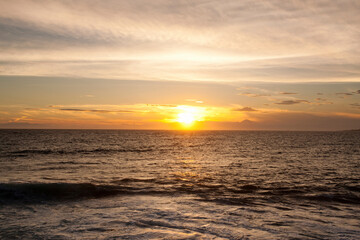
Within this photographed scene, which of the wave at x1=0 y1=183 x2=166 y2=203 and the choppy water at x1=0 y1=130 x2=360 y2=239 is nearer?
the choppy water at x1=0 y1=130 x2=360 y2=239

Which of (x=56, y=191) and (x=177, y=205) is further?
(x=56, y=191)

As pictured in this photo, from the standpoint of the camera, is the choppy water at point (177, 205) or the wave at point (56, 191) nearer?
the choppy water at point (177, 205)

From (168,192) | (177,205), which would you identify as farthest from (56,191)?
(177,205)

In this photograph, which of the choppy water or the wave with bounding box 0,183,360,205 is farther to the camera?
the wave with bounding box 0,183,360,205

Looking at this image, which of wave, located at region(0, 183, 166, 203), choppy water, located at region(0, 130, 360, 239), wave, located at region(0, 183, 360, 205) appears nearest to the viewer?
choppy water, located at region(0, 130, 360, 239)

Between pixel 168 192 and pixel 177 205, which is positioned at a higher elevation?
pixel 177 205

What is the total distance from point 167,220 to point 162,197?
5184 mm

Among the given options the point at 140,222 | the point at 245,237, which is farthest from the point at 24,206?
the point at 245,237

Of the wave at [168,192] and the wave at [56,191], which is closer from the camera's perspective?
the wave at [168,192]

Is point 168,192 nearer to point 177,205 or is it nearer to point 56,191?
point 177,205

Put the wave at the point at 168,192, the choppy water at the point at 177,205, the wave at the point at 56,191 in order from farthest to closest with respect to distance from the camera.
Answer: the wave at the point at 56,191 → the wave at the point at 168,192 → the choppy water at the point at 177,205

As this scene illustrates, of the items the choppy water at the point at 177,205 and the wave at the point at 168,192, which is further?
the wave at the point at 168,192

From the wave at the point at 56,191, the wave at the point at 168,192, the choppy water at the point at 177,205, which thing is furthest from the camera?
the wave at the point at 56,191

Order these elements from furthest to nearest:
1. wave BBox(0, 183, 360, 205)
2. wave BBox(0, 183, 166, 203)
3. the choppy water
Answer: wave BBox(0, 183, 166, 203)
wave BBox(0, 183, 360, 205)
the choppy water
